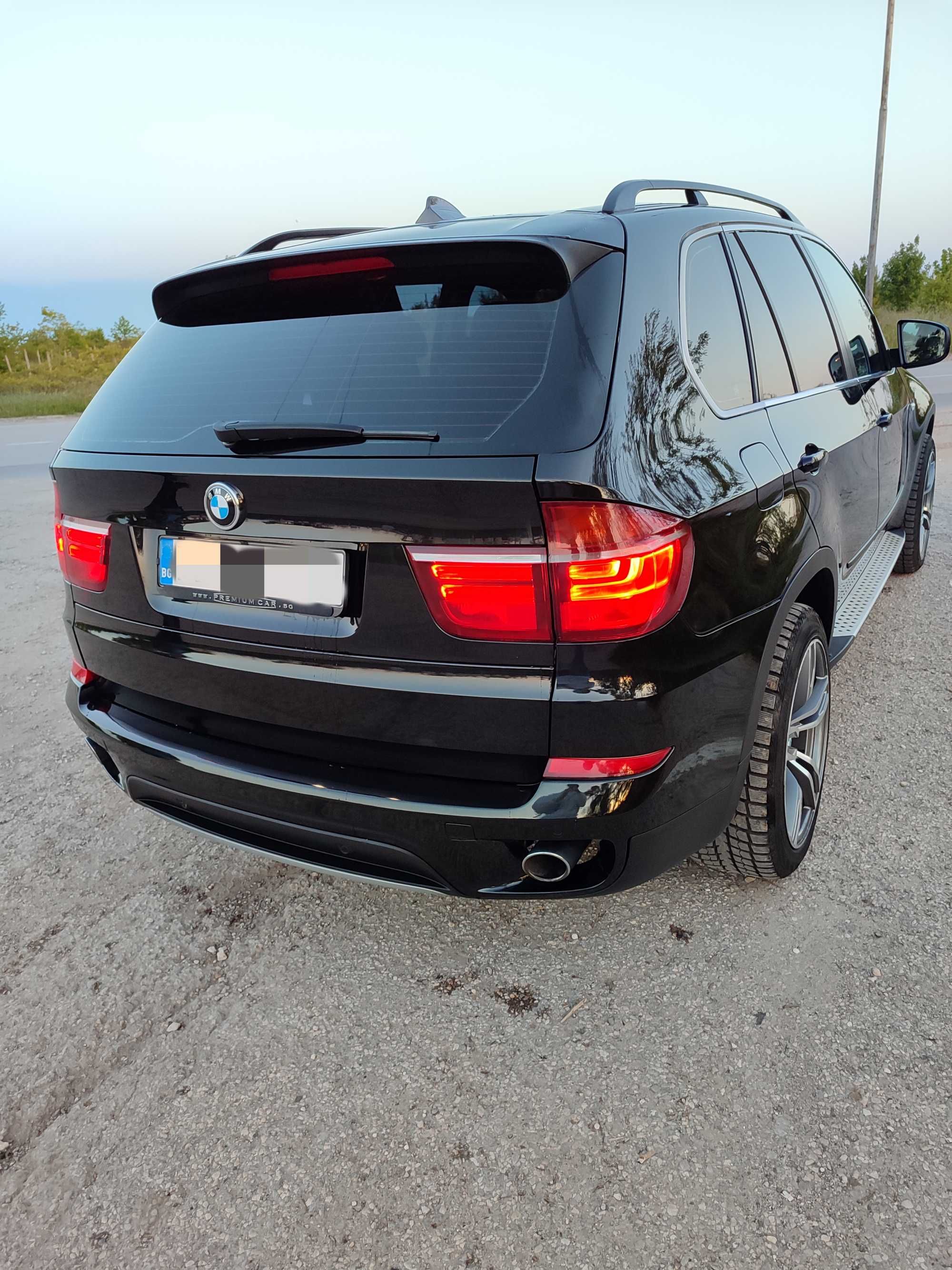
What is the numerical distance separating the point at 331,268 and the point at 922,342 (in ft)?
12.0

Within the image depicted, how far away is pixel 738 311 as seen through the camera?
247 cm

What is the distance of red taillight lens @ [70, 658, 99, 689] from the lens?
2502 millimetres

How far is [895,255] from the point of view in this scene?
40.2 metres

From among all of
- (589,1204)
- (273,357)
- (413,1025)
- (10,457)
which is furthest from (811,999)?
(10,457)

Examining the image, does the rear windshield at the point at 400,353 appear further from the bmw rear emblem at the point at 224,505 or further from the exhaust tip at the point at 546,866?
the exhaust tip at the point at 546,866

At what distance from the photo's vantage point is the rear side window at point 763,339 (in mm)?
2529

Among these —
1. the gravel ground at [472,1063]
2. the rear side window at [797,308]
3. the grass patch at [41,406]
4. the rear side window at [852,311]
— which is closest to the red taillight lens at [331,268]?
the rear side window at [797,308]

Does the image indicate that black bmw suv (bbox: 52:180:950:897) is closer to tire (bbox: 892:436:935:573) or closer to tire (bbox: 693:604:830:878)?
tire (bbox: 693:604:830:878)

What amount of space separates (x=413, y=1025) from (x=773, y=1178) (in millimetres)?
Result: 854

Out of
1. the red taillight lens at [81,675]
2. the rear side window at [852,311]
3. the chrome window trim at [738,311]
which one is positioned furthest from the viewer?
the rear side window at [852,311]

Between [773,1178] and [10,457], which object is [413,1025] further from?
[10,457]

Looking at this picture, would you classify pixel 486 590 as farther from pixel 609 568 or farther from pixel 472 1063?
pixel 472 1063

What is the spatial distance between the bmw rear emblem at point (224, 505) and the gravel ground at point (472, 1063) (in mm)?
1213

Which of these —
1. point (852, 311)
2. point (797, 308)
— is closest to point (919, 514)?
point (852, 311)
